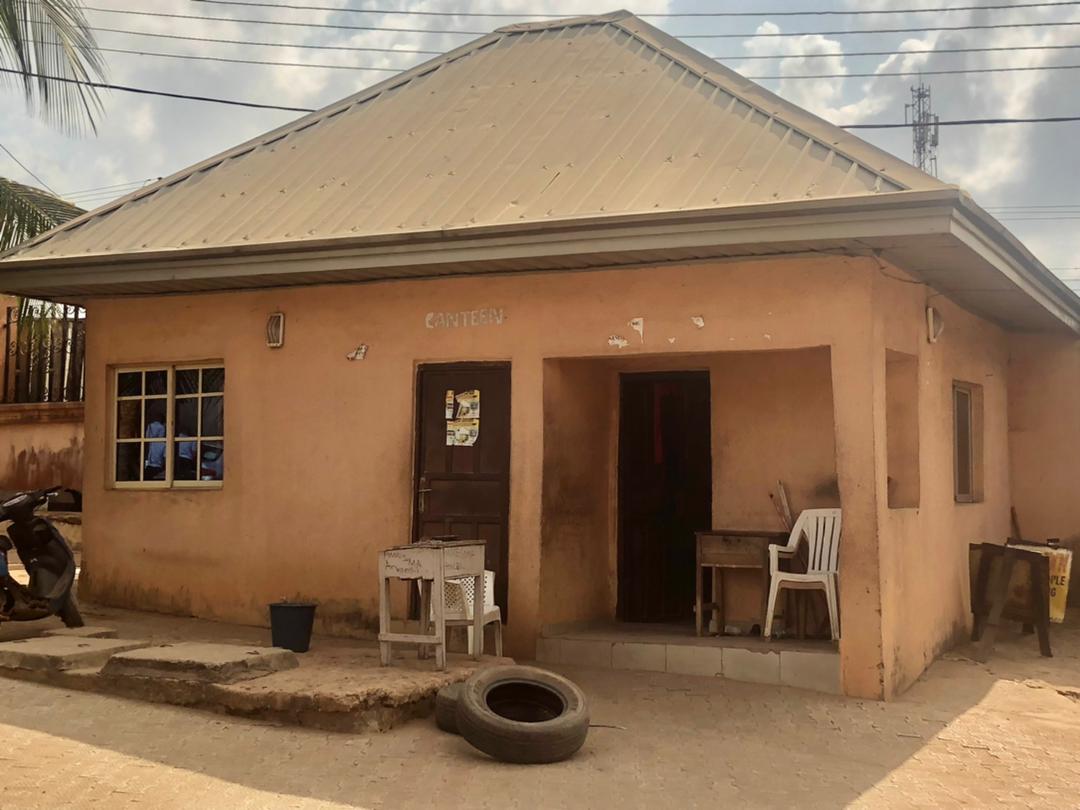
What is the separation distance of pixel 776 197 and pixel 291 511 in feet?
14.9

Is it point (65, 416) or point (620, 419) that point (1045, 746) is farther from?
point (65, 416)

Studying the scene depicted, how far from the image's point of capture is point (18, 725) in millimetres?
6137

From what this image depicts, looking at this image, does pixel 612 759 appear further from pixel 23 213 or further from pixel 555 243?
pixel 23 213

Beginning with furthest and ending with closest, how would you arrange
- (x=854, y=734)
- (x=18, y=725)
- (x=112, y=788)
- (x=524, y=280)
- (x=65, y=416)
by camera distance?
(x=65, y=416)
(x=524, y=280)
(x=854, y=734)
(x=18, y=725)
(x=112, y=788)

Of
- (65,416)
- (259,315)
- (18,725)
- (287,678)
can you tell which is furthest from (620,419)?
(65,416)

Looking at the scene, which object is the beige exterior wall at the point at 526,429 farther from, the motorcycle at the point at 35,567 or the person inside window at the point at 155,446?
the motorcycle at the point at 35,567

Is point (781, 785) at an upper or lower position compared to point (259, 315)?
lower

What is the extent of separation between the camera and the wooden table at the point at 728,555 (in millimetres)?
8812

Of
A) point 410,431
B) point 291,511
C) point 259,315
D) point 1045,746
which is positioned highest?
point 259,315

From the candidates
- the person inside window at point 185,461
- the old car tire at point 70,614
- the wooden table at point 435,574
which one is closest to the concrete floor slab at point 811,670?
the wooden table at point 435,574

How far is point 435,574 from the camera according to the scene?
7.12 metres

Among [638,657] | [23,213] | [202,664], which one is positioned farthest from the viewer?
[23,213]

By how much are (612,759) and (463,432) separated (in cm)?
344

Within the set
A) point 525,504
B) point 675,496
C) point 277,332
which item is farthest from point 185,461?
point 675,496
